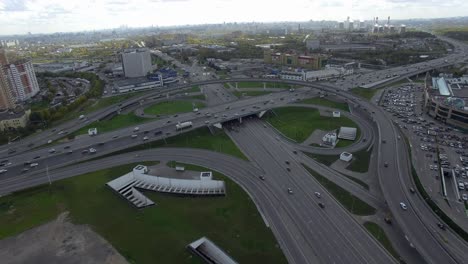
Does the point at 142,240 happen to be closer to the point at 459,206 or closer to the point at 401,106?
the point at 459,206

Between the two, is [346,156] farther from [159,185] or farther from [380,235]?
[159,185]

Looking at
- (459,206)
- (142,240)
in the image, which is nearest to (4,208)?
(142,240)

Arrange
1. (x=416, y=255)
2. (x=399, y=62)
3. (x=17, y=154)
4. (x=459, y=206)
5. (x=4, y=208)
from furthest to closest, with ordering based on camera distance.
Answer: (x=399, y=62), (x=17, y=154), (x=4, y=208), (x=459, y=206), (x=416, y=255)

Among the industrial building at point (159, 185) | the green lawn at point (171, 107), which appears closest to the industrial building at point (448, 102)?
the industrial building at point (159, 185)

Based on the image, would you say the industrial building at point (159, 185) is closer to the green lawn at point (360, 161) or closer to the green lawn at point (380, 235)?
the green lawn at point (380, 235)

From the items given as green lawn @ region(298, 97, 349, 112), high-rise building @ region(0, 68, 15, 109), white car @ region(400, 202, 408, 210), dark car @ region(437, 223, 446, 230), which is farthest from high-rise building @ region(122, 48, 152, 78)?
dark car @ region(437, 223, 446, 230)

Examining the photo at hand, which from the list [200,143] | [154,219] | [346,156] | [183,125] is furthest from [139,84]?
[346,156]
